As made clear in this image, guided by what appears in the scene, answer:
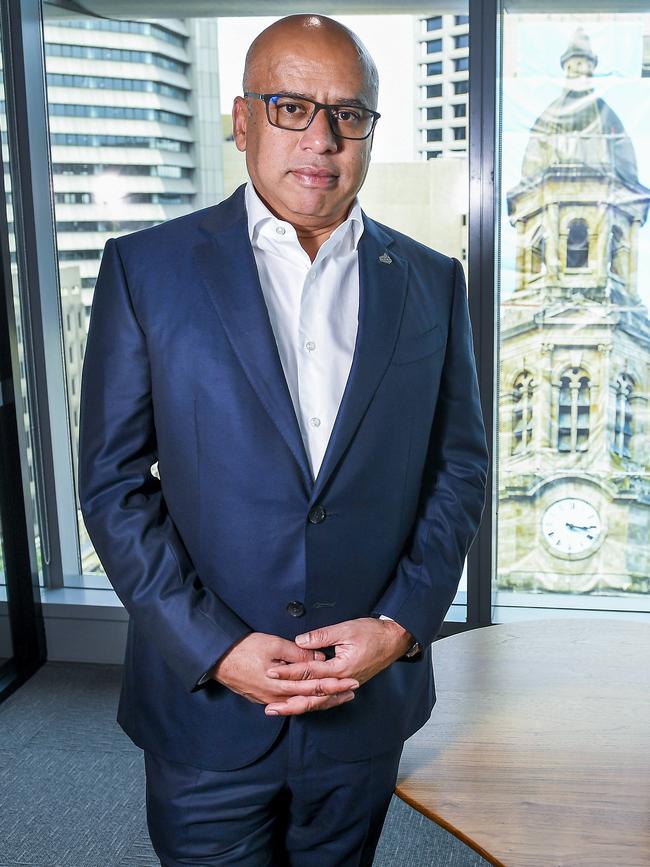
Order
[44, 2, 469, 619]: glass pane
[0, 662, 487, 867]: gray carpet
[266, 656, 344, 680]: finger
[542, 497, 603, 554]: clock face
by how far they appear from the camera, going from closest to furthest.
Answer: [266, 656, 344, 680]: finger → [0, 662, 487, 867]: gray carpet → [44, 2, 469, 619]: glass pane → [542, 497, 603, 554]: clock face

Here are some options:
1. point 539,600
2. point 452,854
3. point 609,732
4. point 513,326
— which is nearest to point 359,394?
point 609,732

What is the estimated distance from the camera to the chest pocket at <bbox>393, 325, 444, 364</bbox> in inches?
49.9

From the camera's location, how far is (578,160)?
2895 mm

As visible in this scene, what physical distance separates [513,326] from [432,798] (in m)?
1.97

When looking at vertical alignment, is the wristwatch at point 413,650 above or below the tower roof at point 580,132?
below

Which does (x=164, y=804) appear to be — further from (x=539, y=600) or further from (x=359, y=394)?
(x=539, y=600)

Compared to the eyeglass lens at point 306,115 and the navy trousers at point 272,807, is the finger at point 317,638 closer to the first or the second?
the navy trousers at point 272,807

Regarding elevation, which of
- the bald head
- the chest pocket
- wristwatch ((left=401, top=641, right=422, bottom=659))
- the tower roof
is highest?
the tower roof

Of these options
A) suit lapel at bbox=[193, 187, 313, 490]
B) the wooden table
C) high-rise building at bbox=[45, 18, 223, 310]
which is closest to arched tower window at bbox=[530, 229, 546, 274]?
high-rise building at bbox=[45, 18, 223, 310]

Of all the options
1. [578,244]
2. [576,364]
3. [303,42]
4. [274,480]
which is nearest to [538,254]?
[578,244]

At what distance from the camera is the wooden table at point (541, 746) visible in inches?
48.7

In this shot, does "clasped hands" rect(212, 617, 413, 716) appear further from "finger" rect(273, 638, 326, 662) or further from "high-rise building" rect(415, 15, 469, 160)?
"high-rise building" rect(415, 15, 469, 160)

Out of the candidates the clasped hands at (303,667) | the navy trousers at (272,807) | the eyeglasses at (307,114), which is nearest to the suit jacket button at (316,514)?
the clasped hands at (303,667)

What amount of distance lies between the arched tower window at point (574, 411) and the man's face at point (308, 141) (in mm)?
1922
